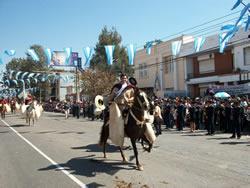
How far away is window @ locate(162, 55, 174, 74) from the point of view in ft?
160

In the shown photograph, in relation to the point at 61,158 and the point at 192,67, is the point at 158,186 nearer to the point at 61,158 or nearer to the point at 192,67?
the point at 61,158

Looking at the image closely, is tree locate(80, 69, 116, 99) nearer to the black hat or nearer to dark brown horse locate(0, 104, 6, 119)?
dark brown horse locate(0, 104, 6, 119)

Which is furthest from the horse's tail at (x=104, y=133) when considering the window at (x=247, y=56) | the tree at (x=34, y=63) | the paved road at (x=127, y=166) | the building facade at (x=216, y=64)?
the tree at (x=34, y=63)

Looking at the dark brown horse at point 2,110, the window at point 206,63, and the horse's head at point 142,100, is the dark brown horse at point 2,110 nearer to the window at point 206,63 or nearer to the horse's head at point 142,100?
the window at point 206,63

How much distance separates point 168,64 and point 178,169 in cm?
4053

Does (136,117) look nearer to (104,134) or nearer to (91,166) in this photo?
(91,166)

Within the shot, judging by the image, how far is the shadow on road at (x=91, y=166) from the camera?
385 inches

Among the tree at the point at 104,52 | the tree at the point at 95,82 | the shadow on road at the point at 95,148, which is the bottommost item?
the shadow on road at the point at 95,148

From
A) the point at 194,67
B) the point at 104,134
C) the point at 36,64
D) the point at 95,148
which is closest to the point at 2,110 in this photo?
the point at 194,67

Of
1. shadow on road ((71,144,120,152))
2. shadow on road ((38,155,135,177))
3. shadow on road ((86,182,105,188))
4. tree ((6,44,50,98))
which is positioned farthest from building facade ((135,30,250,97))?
tree ((6,44,50,98))

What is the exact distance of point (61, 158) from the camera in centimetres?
1204

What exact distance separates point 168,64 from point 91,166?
1579 inches

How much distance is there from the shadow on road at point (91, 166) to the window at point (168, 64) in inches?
1487

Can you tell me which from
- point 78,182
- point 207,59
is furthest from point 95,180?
point 207,59
